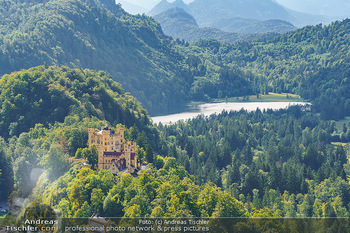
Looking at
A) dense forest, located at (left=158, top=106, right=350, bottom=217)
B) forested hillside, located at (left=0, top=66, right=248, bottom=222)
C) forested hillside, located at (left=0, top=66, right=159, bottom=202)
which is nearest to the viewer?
forested hillside, located at (left=0, top=66, right=248, bottom=222)

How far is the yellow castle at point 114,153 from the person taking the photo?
343 ft

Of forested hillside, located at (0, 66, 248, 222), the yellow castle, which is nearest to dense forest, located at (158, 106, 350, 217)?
forested hillside, located at (0, 66, 248, 222)

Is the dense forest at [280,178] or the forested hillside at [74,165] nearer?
the forested hillside at [74,165]

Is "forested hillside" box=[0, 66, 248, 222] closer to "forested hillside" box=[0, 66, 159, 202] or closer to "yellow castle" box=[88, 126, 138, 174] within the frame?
"forested hillside" box=[0, 66, 159, 202]

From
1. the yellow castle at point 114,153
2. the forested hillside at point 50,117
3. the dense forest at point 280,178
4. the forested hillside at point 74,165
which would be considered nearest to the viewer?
the forested hillside at point 74,165

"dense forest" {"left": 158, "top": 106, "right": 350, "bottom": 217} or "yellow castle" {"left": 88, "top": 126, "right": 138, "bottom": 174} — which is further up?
"yellow castle" {"left": 88, "top": 126, "right": 138, "bottom": 174}

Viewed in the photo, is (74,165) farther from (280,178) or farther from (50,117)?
(280,178)

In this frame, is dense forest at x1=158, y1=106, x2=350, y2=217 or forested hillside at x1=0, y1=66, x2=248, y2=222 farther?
dense forest at x1=158, y1=106, x2=350, y2=217

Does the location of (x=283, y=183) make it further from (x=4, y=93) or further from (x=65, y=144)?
(x=4, y=93)

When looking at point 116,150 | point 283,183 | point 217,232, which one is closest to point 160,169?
point 116,150

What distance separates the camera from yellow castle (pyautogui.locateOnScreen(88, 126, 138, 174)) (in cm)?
10469

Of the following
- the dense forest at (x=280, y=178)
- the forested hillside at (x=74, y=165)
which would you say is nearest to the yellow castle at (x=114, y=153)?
the forested hillside at (x=74, y=165)

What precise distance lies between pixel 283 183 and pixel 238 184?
39.0 feet

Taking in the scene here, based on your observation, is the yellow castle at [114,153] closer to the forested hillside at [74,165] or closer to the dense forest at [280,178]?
the forested hillside at [74,165]
